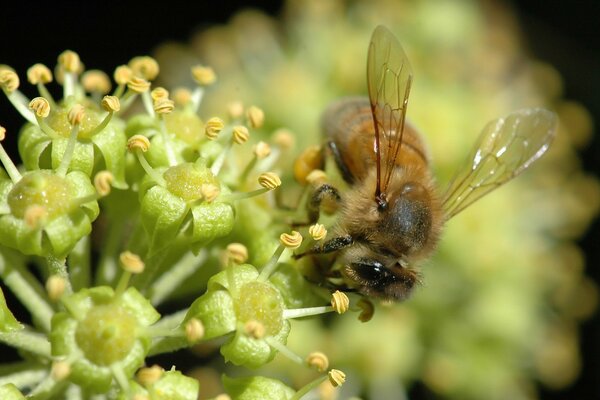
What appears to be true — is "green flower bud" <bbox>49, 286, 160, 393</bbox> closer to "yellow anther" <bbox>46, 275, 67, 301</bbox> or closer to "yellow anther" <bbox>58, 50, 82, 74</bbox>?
"yellow anther" <bbox>46, 275, 67, 301</bbox>

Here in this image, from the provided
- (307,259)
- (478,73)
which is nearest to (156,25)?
(478,73)

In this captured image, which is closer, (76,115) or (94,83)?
(76,115)

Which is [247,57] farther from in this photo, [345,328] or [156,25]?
[345,328]

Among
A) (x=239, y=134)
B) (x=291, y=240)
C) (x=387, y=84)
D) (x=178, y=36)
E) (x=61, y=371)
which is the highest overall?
(x=387, y=84)

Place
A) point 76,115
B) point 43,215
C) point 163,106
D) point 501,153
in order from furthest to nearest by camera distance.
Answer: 1. point 501,153
2. point 163,106
3. point 76,115
4. point 43,215

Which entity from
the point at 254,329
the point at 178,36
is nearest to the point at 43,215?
the point at 254,329

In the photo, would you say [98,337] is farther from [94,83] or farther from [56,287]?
[94,83]
